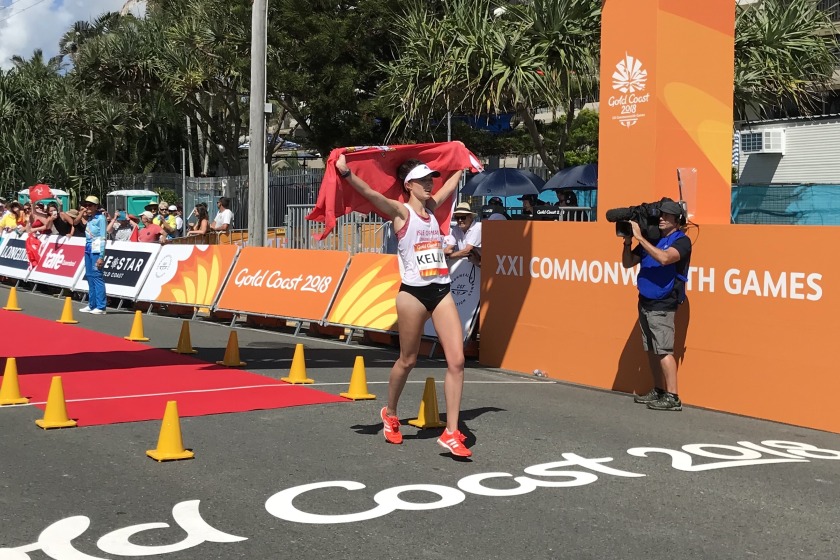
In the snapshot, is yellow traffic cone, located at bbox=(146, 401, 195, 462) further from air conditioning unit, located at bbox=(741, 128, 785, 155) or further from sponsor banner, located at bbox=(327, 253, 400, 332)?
air conditioning unit, located at bbox=(741, 128, 785, 155)

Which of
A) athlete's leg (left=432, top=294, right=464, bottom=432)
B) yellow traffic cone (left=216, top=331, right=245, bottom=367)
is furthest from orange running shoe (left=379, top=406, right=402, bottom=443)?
yellow traffic cone (left=216, top=331, right=245, bottom=367)

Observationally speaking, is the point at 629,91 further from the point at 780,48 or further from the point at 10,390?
the point at 780,48

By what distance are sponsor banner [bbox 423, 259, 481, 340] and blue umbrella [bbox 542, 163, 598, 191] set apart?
8776 mm

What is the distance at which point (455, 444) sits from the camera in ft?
23.7

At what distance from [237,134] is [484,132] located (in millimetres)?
11866

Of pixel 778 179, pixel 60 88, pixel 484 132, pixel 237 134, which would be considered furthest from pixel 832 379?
pixel 60 88

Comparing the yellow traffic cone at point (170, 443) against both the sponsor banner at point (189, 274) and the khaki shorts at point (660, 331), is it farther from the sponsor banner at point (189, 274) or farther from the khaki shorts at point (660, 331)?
the sponsor banner at point (189, 274)

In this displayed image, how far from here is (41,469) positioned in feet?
22.7

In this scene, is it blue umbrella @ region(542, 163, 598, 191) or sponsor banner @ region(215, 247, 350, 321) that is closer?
sponsor banner @ region(215, 247, 350, 321)

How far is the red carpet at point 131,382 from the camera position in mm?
9195

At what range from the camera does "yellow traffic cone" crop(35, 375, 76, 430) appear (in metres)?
8.24

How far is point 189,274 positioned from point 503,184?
882 centimetres

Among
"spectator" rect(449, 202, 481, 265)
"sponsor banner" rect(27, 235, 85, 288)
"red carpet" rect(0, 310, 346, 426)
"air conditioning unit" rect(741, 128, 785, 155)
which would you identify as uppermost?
"air conditioning unit" rect(741, 128, 785, 155)

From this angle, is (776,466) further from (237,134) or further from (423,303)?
(237,134)
